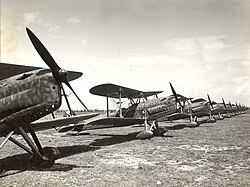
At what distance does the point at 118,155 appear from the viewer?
26.5 feet

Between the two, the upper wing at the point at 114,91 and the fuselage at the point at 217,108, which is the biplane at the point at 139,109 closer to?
the upper wing at the point at 114,91

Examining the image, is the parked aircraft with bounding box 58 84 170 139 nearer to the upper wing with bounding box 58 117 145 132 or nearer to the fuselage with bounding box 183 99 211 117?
the upper wing with bounding box 58 117 145 132

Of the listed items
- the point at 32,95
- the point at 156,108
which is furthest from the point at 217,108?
the point at 32,95

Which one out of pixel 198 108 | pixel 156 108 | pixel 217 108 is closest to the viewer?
pixel 156 108

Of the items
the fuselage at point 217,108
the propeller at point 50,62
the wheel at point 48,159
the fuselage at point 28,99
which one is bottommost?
the fuselage at point 217,108

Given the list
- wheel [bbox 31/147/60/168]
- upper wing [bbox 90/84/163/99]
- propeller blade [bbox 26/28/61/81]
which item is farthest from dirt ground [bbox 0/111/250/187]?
upper wing [bbox 90/84/163/99]

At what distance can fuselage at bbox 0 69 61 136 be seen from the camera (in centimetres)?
587

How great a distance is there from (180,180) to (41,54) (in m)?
4.21

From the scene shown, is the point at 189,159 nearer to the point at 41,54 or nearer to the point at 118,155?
the point at 118,155

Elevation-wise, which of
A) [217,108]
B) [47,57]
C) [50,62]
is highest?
[47,57]

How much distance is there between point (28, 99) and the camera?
19.3 feet

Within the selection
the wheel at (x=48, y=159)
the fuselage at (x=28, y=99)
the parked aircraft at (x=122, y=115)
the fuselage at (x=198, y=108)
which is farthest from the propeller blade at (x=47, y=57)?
the fuselage at (x=198, y=108)

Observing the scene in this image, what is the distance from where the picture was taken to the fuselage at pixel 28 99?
5.87 metres

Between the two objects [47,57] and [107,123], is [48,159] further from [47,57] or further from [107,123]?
[107,123]
